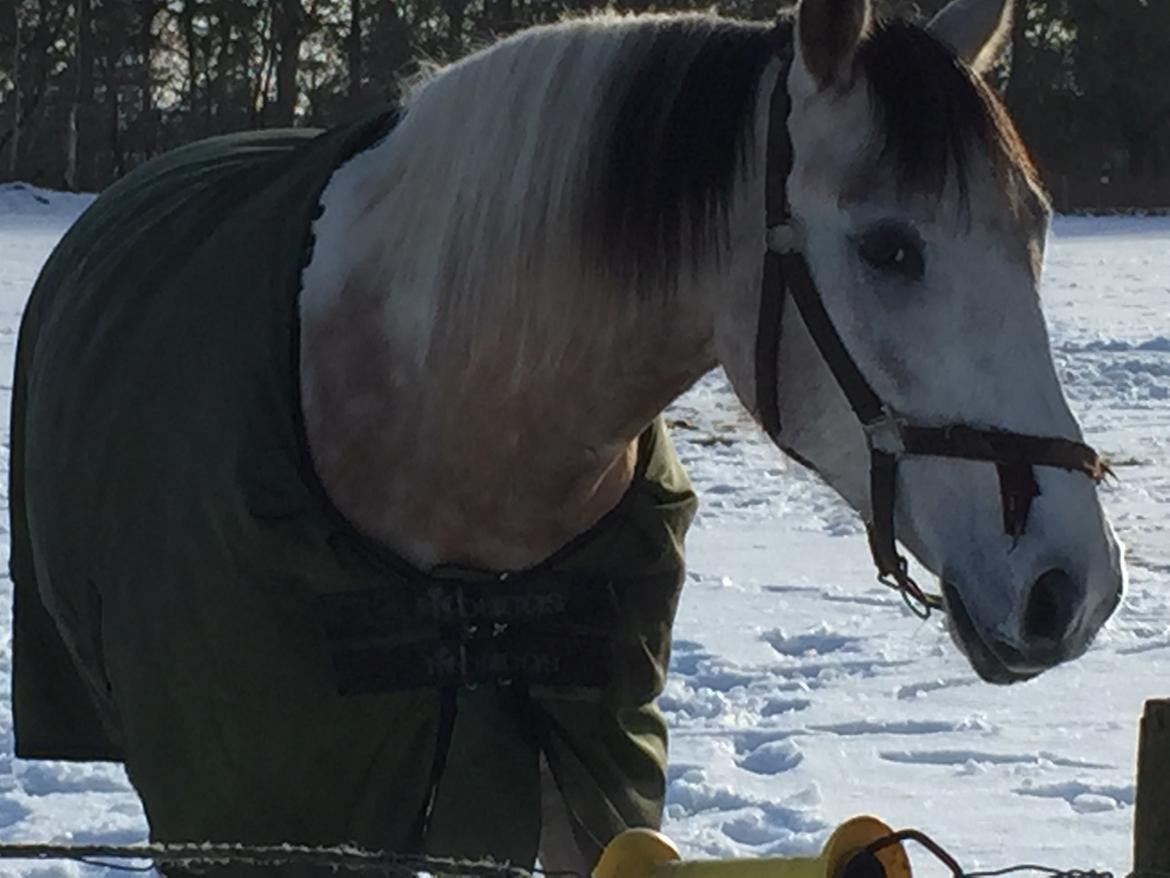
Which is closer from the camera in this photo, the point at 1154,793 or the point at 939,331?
the point at 1154,793

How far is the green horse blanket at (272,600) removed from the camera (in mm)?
1757

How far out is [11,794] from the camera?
309cm

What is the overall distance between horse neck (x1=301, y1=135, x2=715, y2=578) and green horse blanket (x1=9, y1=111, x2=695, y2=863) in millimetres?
36

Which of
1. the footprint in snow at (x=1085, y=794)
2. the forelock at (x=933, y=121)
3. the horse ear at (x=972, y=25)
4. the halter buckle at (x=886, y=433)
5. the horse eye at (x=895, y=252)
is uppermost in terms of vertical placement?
the horse ear at (x=972, y=25)

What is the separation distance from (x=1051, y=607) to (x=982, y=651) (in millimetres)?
82

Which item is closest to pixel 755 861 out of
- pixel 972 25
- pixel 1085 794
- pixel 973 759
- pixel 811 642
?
pixel 972 25

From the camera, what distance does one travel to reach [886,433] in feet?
4.83

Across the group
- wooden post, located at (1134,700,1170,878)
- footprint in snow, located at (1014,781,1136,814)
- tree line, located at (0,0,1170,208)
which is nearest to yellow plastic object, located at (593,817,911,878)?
wooden post, located at (1134,700,1170,878)

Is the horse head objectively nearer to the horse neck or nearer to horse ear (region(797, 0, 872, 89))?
horse ear (region(797, 0, 872, 89))

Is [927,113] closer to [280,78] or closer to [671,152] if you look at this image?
[671,152]

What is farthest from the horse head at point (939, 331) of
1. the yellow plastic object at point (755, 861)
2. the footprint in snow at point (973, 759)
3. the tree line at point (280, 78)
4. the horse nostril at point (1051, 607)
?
the tree line at point (280, 78)

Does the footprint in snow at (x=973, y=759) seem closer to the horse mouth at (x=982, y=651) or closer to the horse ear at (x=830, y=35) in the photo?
the horse mouth at (x=982, y=651)

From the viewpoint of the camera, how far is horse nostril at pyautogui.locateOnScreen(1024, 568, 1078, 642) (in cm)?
134

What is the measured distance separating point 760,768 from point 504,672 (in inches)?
60.1
